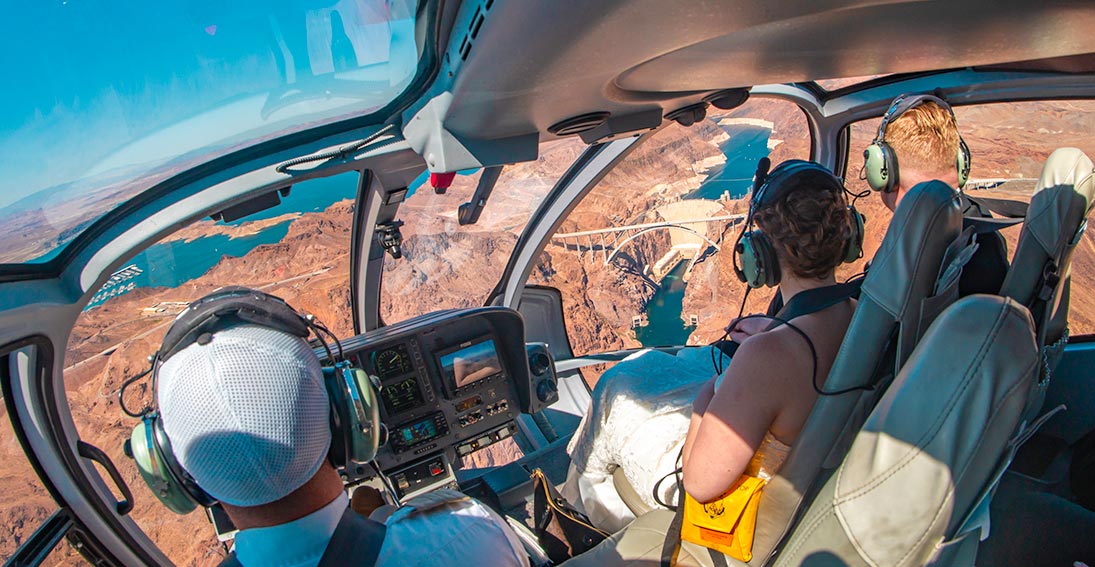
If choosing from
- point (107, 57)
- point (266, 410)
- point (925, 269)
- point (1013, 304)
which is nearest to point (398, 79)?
point (107, 57)

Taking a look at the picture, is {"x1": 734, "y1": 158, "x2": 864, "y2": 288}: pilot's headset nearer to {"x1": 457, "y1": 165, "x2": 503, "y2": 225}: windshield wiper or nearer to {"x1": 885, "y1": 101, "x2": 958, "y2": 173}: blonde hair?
{"x1": 885, "y1": 101, "x2": 958, "y2": 173}: blonde hair

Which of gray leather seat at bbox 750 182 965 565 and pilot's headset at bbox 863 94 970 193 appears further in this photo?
pilot's headset at bbox 863 94 970 193

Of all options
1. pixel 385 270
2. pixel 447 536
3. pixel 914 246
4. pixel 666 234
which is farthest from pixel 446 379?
pixel 666 234

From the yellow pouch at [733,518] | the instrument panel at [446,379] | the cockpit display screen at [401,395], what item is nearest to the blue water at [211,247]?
the instrument panel at [446,379]

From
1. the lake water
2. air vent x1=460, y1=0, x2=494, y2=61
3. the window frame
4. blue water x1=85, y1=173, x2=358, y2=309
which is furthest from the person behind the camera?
the lake water

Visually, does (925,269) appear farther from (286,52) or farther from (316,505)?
(286,52)

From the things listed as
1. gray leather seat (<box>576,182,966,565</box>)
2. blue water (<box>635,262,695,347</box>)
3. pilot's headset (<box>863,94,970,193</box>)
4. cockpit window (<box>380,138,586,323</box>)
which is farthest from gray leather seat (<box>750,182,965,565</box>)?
blue water (<box>635,262,695,347</box>)

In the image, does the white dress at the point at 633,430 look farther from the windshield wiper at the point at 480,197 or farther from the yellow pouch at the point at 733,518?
the windshield wiper at the point at 480,197
